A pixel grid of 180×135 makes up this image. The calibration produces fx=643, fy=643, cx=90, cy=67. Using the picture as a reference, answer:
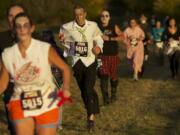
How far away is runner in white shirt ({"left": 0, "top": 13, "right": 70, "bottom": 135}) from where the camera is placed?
6402 millimetres

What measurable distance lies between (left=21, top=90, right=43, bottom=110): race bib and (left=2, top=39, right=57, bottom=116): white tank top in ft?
0.10

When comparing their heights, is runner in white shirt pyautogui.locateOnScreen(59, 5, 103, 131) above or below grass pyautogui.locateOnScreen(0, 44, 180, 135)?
above

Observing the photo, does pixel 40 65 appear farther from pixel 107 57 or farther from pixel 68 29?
pixel 107 57

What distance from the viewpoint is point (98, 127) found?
1065 centimetres

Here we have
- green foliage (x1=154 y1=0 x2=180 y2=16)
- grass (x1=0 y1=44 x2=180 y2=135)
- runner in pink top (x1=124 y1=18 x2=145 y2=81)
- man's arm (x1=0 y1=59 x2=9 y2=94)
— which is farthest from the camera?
green foliage (x1=154 y1=0 x2=180 y2=16)

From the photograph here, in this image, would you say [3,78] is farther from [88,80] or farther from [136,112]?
[136,112]

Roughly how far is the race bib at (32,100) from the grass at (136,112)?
372 cm

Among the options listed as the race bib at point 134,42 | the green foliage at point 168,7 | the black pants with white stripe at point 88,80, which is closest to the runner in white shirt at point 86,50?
the black pants with white stripe at point 88,80

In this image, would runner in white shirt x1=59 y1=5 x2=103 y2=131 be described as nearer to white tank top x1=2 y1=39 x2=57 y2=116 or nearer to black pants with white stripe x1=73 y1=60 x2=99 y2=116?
black pants with white stripe x1=73 y1=60 x2=99 y2=116

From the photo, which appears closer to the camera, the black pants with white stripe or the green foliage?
the black pants with white stripe

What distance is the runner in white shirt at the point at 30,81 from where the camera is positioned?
6.40 metres

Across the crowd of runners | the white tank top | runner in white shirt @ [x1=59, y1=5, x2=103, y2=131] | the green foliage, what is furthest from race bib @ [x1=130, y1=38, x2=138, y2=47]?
the green foliage

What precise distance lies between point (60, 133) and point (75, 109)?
271cm

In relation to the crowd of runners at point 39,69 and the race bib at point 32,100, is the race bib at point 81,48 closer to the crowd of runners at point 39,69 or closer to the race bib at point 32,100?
the crowd of runners at point 39,69
